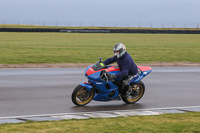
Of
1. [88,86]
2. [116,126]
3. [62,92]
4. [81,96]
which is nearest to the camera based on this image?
[116,126]

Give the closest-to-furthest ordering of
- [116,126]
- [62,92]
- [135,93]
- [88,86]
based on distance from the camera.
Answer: [116,126]
[88,86]
[135,93]
[62,92]

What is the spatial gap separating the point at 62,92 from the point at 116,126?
15.5 feet

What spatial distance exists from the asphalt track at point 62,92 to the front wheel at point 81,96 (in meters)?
0.16

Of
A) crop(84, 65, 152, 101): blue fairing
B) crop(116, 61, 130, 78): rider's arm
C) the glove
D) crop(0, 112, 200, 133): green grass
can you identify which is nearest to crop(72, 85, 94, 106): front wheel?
crop(84, 65, 152, 101): blue fairing

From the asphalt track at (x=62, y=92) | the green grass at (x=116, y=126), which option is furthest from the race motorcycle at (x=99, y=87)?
the green grass at (x=116, y=126)

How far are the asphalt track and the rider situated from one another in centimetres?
60

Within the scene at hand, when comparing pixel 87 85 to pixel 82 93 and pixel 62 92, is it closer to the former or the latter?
pixel 82 93

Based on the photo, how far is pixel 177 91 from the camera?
1222cm

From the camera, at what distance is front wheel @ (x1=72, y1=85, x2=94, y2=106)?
31.0 feet

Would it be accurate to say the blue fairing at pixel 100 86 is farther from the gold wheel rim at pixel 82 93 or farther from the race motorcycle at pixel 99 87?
the gold wheel rim at pixel 82 93

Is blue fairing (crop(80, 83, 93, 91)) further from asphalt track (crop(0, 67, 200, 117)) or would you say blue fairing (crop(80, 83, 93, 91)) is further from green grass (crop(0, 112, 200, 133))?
green grass (crop(0, 112, 200, 133))

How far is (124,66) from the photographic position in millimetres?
9664

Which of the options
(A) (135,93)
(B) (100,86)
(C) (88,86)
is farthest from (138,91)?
(C) (88,86)

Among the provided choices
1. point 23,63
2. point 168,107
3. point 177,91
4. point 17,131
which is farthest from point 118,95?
point 23,63
